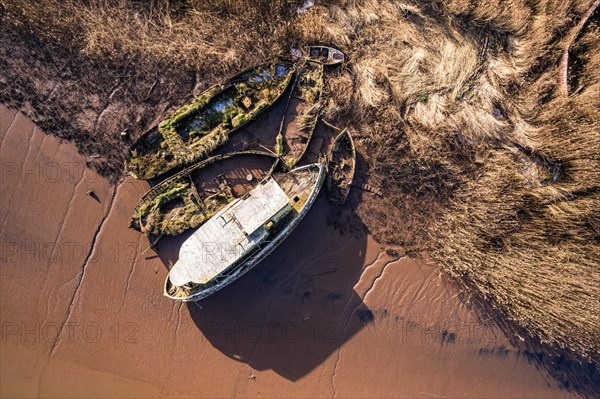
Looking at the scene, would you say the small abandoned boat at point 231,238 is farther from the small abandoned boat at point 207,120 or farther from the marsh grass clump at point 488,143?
the marsh grass clump at point 488,143

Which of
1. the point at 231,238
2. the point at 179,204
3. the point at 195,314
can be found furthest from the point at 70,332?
the point at 231,238

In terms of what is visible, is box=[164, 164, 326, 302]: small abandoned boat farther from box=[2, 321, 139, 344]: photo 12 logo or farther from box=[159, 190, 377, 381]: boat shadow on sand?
box=[2, 321, 139, 344]: photo 12 logo

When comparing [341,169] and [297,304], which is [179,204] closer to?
[297,304]

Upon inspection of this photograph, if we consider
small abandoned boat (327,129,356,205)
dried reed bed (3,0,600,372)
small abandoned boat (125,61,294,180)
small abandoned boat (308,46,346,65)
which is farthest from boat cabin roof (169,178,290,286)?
small abandoned boat (308,46,346,65)

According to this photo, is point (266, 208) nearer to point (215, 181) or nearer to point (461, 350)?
point (215, 181)

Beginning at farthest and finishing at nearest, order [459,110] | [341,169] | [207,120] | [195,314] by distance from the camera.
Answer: [195,314], [341,169], [207,120], [459,110]

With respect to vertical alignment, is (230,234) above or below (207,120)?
below

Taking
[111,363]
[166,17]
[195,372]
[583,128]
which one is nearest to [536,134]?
[583,128]
